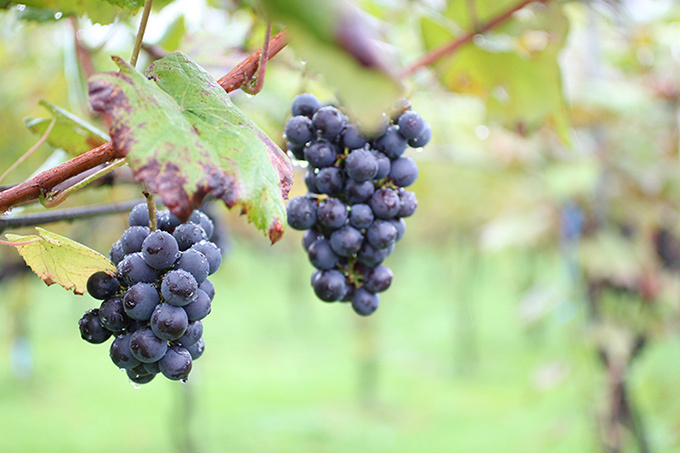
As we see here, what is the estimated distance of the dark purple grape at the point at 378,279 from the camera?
0.82 meters

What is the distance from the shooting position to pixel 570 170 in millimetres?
2309

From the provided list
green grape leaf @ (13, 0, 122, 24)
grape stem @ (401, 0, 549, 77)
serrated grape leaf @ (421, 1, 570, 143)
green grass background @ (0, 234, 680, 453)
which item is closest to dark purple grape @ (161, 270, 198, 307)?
green grape leaf @ (13, 0, 122, 24)

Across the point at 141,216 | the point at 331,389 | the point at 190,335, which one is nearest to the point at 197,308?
the point at 190,335

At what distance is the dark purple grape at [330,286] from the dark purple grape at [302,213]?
0.08 m

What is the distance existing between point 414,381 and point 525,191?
24.0 feet

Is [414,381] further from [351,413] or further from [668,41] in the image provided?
[668,41]

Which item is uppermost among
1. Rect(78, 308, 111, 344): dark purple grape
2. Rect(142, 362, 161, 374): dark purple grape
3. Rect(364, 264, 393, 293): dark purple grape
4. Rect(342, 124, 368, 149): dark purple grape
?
Rect(342, 124, 368, 149): dark purple grape

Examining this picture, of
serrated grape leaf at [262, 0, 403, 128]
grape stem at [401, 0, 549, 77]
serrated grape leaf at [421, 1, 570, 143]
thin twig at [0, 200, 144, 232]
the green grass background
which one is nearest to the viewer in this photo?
serrated grape leaf at [262, 0, 403, 128]

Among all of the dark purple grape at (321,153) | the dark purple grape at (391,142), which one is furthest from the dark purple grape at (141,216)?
the dark purple grape at (391,142)

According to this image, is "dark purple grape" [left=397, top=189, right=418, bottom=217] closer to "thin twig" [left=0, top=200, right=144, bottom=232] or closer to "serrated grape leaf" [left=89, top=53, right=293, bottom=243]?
"serrated grape leaf" [left=89, top=53, right=293, bottom=243]

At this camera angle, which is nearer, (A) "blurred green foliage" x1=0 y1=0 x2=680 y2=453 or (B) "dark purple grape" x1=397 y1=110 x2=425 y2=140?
(B) "dark purple grape" x1=397 y1=110 x2=425 y2=140

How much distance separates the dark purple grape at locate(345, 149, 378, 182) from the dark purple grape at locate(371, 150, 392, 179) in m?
0.03

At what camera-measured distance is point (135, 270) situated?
586mm

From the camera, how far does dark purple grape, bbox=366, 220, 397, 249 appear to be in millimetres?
761
